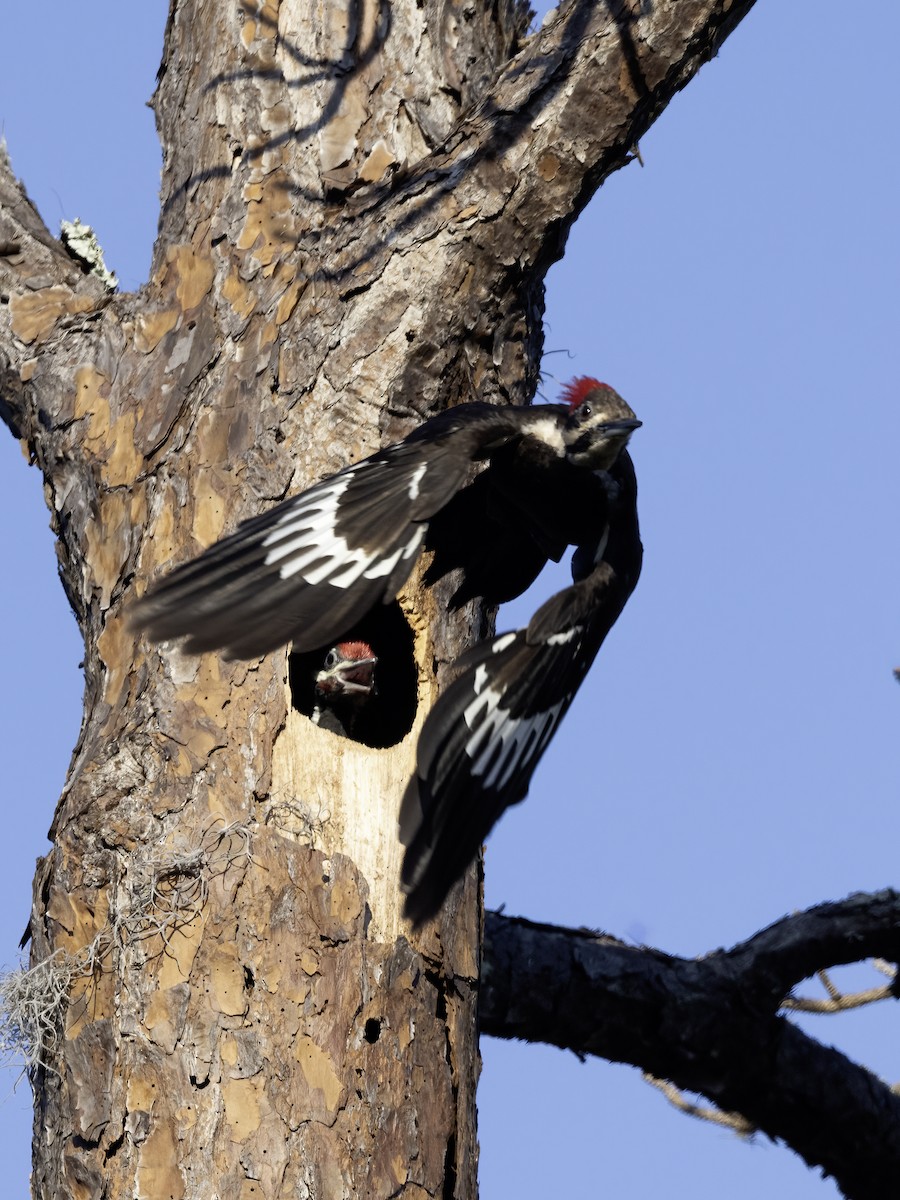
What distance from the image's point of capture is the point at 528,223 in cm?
357

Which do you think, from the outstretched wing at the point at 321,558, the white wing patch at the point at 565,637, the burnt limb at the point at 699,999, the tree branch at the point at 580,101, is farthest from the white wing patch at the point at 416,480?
the burnt limb at the point at 699,999

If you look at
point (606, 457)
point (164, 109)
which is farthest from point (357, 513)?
point (164, 109)

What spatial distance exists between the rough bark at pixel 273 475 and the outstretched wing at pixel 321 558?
391 mm

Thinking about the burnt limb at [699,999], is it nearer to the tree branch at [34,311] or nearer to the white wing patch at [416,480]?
the white wing patch at [416,480]

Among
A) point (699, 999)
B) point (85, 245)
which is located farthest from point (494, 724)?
point (85, 245)

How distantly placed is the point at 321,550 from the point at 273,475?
628 millimetres

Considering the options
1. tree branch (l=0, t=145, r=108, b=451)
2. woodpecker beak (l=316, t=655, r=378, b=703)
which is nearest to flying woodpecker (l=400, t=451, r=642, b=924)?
woodpecker beak (l=316, t=655, r=378, b=703)

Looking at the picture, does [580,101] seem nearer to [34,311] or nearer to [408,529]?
[408,529]

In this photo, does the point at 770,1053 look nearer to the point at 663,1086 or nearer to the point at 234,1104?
the point at 663,1086

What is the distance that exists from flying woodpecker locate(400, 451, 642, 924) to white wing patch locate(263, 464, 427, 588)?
1.05ft

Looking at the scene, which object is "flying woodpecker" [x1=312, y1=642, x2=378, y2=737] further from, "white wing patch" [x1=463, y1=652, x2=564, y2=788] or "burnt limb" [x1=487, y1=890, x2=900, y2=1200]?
"white wing patch" [x1=463, y1=652, x2=564, y2=788]

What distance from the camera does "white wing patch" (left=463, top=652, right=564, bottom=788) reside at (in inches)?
118

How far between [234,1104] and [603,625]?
121cm

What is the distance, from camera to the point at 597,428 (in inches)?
137
